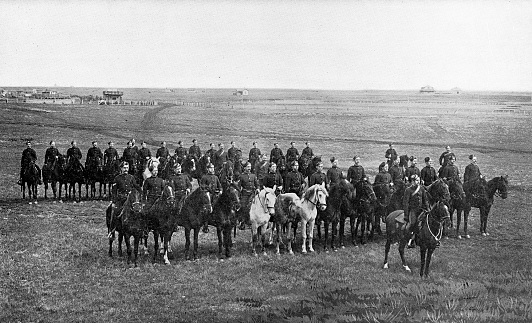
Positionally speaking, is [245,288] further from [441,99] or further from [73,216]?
[441,99]

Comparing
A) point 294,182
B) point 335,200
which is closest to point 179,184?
point 294,182

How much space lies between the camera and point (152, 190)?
39.5ft

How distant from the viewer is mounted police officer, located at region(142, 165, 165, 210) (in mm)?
12023

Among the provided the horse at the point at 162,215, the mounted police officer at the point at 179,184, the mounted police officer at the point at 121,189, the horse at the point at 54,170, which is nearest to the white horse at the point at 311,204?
the mounted police officer at the point at 179,184

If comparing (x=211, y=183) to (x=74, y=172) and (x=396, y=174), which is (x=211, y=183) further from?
(x=74, y=172)

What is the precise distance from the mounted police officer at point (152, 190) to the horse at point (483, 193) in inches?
387

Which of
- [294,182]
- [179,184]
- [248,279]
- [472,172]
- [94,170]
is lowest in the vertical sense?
[248,279]

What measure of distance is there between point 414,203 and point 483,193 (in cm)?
607

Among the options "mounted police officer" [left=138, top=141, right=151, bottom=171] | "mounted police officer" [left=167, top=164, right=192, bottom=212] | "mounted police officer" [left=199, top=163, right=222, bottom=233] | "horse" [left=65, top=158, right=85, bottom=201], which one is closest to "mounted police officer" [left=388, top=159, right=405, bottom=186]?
"mounted police officer" [left=199, top=163, right=222, bottom=233]

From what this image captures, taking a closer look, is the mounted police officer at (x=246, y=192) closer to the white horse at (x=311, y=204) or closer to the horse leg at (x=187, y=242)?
the white horse at (x=311, y=204)

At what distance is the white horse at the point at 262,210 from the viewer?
41.2 feet

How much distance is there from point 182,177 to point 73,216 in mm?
6039

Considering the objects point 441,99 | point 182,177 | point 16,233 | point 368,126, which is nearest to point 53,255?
point 16,233

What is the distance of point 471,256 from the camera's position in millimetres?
12633
